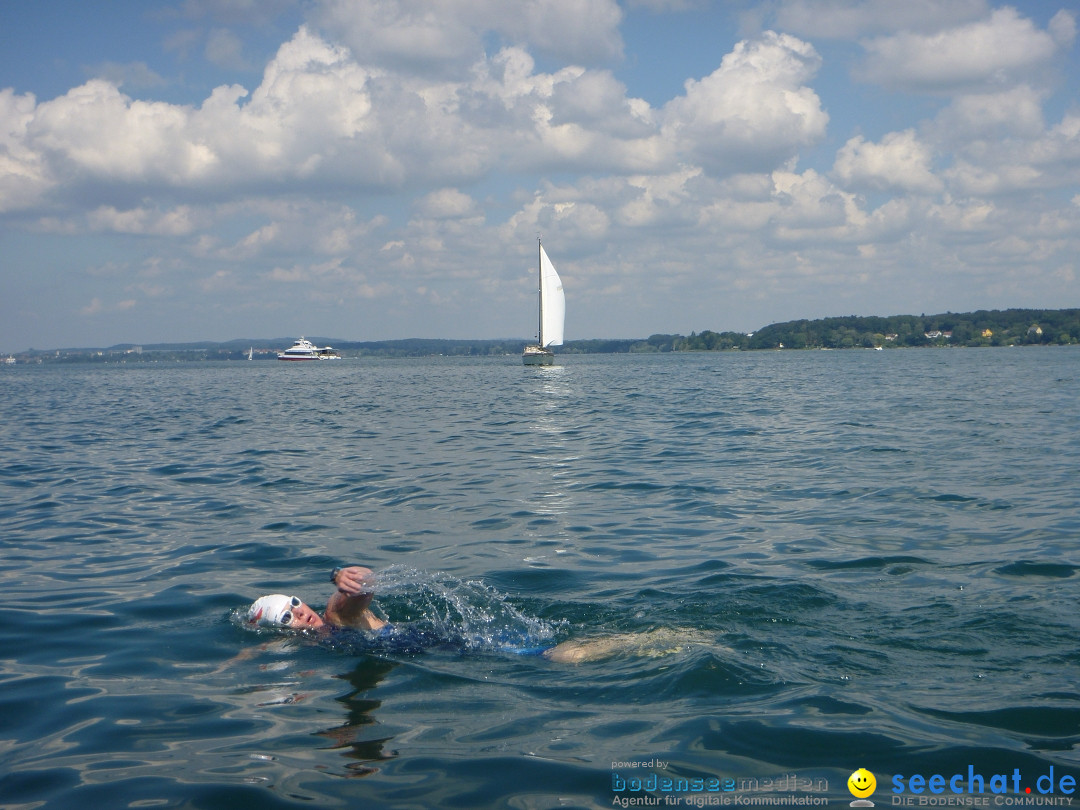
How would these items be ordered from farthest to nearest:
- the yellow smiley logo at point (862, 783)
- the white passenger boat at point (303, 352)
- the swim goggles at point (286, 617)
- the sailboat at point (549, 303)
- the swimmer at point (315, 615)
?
the white passenger boat at point (303, 352) → the sailboat at point (549, 303) → the swim goggles at point (286, 617) → the swimmer at point (315, 615) → the yellow smiley logo at point (862, 783)

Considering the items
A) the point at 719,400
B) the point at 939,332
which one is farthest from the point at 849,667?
the point at 939,332

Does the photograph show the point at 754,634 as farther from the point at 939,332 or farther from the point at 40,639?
the point at 939,332

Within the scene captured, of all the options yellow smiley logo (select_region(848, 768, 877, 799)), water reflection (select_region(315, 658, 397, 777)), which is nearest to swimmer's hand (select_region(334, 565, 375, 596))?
water reflection (select_region(315, 658, 397, 777))

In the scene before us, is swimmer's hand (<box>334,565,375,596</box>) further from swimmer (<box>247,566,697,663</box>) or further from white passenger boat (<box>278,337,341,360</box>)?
white passenger boat (<box>278,337,341,360</box>)

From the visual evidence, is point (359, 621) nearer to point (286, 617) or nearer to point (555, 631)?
point (286, 617)

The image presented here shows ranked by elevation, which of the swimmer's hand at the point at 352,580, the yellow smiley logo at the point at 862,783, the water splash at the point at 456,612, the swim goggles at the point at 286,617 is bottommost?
the water splash at the point at 456,612

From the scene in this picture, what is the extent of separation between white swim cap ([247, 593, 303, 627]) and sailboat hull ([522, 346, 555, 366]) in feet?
247

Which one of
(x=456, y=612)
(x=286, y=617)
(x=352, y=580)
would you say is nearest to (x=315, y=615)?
(x=286, y=617)

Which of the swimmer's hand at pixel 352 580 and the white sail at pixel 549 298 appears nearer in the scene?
the swimmer's hand at pixel 352 580

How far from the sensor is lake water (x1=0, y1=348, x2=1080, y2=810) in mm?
4773

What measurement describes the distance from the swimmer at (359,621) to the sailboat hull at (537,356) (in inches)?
2965

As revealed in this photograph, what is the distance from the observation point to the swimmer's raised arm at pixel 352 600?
Answer: 6.68 metres

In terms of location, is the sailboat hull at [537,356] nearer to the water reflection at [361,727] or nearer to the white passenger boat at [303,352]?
the water reflection at [361,727]

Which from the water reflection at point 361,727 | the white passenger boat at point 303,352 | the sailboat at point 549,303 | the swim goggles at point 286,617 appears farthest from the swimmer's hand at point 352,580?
the white passenger boat at point 303,352
